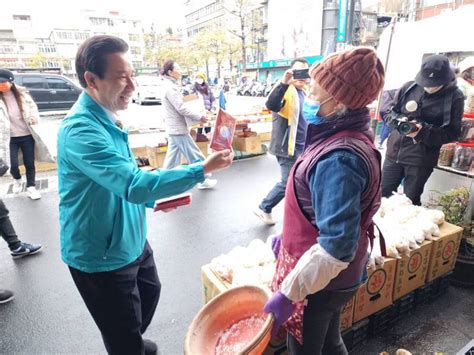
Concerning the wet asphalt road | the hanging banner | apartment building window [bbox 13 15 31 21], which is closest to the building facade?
apartment building window [bbox 13 15 31 21]

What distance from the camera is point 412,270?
6.98 feet

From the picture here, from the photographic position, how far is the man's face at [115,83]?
1.18 m

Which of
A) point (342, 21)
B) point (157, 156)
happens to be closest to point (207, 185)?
point (157, 156)

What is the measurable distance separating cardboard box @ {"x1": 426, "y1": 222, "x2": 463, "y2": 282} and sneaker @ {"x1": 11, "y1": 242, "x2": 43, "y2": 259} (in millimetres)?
3466

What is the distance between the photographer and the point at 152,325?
86.4 inches

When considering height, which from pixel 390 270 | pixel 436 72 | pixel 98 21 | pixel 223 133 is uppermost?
pixel 98 21

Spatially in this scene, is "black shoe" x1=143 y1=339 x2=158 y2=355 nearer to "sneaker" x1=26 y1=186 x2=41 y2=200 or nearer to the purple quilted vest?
the purple quilted vest

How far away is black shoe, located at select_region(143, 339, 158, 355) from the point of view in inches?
74.9

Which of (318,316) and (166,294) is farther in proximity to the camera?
(166,294)

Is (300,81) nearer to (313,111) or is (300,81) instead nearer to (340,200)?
(313,111)

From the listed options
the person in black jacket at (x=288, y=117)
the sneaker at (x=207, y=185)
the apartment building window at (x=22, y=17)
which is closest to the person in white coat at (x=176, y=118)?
the sneaker at (x=207, y=185)

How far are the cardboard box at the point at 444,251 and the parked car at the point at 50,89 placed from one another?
1002 centimetres

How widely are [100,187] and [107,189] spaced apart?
1.2 inches

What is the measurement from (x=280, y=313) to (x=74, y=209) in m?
0.88
